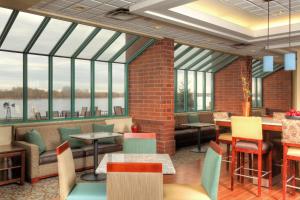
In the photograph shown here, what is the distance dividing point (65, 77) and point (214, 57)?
17.0 feet

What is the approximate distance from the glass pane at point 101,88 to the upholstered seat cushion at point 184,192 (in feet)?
14.8

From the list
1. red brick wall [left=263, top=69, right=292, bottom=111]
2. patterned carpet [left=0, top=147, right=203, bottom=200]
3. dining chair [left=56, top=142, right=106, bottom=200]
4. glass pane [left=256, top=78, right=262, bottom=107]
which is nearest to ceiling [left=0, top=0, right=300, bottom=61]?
dining chair [left=56, top=142, right=106, bottom=200]

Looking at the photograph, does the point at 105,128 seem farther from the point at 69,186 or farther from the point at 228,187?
the point at 69,186

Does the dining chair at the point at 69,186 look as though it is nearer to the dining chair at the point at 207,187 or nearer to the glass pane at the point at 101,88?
the dining chair at the point at 207,187

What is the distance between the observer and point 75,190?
9.36 ft

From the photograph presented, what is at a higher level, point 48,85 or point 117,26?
point 117,26

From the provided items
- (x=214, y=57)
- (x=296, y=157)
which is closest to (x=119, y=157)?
(x=296, y=157)

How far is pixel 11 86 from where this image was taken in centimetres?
564

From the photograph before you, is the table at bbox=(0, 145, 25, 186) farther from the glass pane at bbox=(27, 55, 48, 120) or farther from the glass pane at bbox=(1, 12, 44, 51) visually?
the glass pane at bbox=(1, 12, 44, 51)

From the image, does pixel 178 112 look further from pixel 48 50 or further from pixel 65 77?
pixel 48 50

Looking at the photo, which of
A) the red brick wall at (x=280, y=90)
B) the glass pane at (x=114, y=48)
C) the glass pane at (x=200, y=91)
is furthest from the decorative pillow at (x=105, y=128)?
the red brick wall at (x=280, y=90)

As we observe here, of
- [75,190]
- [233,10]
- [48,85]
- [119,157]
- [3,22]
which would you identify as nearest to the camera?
[75,190]

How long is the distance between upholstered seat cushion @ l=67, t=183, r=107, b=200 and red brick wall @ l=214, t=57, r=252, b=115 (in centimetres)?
807

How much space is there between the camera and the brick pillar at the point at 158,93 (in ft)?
22.7
